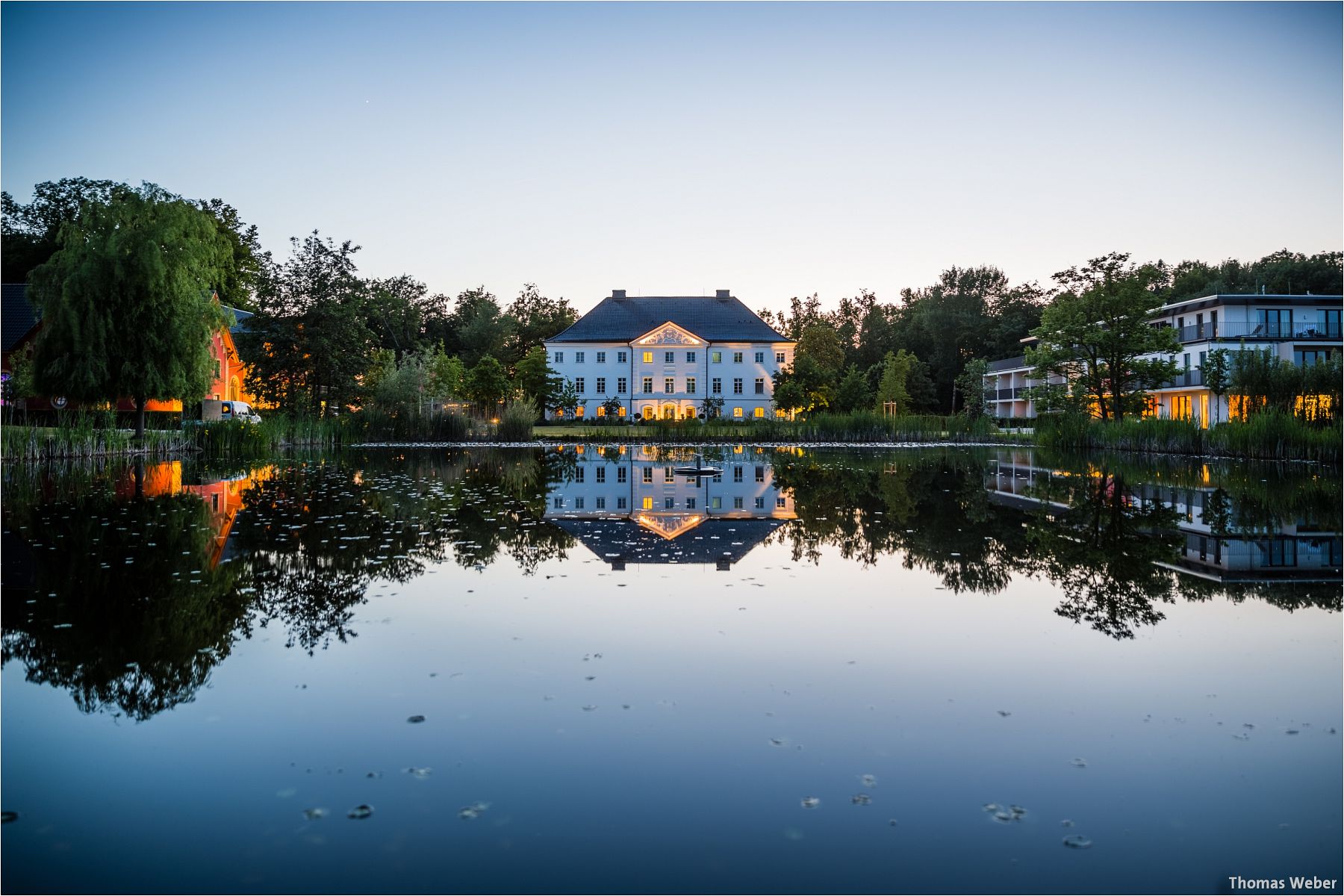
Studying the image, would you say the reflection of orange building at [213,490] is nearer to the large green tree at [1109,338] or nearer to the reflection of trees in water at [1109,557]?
the reflection of trees in water at [1109,557]

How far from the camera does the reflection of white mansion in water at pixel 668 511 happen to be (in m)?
9.78

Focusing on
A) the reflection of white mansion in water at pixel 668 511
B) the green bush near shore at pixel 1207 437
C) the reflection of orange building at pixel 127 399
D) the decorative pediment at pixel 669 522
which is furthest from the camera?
the reflection of orange building at pixel 127 399

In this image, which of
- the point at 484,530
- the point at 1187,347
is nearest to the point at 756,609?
the point at 484,530

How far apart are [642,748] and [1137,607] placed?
451cm

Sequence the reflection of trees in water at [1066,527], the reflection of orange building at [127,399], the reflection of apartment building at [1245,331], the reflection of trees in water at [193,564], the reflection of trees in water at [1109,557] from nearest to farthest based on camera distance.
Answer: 1. the reflection of trees in water at [193,564]
2. the reflection of trees in water at [1109,557]
3. the reflection of trees in water at [1066,527]
4. the reflection of orange building at [127,399]
5. the reflection of apartment building at [1245,331]

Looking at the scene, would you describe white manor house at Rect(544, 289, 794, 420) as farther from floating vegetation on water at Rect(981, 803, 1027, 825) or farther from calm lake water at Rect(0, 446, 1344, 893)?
floating vegetation on water at Rect(981, 803, 1027, 825)

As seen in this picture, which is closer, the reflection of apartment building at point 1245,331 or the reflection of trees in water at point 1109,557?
the reflection of trees in water at point 1109,557

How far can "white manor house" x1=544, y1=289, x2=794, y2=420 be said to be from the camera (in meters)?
70.6

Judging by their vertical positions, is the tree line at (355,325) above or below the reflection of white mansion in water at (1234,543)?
above

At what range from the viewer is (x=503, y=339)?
8075 cm

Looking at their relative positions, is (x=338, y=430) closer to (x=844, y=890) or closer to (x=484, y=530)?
(x=484, y=530)

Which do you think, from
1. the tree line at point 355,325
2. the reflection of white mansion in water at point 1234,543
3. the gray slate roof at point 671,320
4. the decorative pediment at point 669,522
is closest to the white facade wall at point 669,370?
the gray slate roof at point 671,320

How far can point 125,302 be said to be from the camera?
75.9ft

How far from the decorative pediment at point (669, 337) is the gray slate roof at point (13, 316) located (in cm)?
4071
